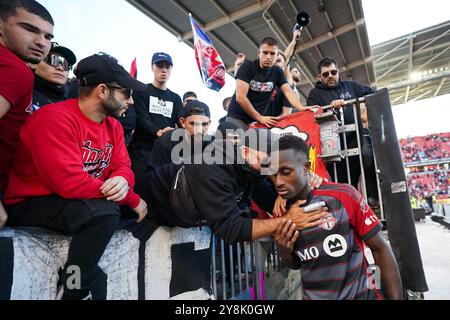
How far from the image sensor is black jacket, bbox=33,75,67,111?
8.24 ft

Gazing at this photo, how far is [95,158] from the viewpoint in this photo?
6.44ft

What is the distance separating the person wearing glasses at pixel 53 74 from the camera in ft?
8.55

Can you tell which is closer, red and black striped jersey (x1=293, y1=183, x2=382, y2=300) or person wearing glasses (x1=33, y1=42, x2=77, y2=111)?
red and black striped jersey (x1=293, y1=183, x2=382, y2=300)

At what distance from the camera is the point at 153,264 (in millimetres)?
2209

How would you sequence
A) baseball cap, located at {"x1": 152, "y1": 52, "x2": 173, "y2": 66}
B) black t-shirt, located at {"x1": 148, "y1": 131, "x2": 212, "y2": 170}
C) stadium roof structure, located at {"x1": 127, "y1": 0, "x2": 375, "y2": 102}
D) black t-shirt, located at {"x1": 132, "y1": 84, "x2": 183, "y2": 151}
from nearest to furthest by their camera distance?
black t-shirt, located at {"x1": 148, "y1": 131, "x2": 212, "y2": 170}
black t-shirt, located at {"x1": 132, "y1": 84, "x2": 183, "y2": 151}
baseball cap, located at {"x1": 152, "y1": 52, "x2": 173, "y2": 66}
stadium roof structure, located at {"x1": 127, "y1": 0, "x2": 375, "y2": 102}

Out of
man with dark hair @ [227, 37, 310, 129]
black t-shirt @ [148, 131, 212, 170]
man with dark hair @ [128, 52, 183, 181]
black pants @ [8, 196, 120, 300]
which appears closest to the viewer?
black pants @ [8, 196, 120, 300]

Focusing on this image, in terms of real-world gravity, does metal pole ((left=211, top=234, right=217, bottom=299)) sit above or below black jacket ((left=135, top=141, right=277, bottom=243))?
below

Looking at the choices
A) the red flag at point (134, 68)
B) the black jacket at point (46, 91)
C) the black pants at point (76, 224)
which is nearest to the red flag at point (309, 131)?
the black pants at point (76, 224)

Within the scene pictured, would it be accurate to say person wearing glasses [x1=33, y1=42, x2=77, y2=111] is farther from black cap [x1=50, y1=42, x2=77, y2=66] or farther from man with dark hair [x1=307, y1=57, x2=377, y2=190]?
man with dark hair [x1=307, y1=57, x2=377, y2=190]

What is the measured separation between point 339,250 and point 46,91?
2997 mm

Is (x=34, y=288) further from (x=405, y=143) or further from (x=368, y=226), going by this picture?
(x=405, y=143)

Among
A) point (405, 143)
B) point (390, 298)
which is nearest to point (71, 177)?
point (390, 298)

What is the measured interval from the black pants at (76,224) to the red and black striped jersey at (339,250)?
1.42 metres

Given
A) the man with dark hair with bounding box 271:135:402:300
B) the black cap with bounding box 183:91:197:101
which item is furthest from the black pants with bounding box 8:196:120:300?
the black cap with bounding box 183:91:197:101
